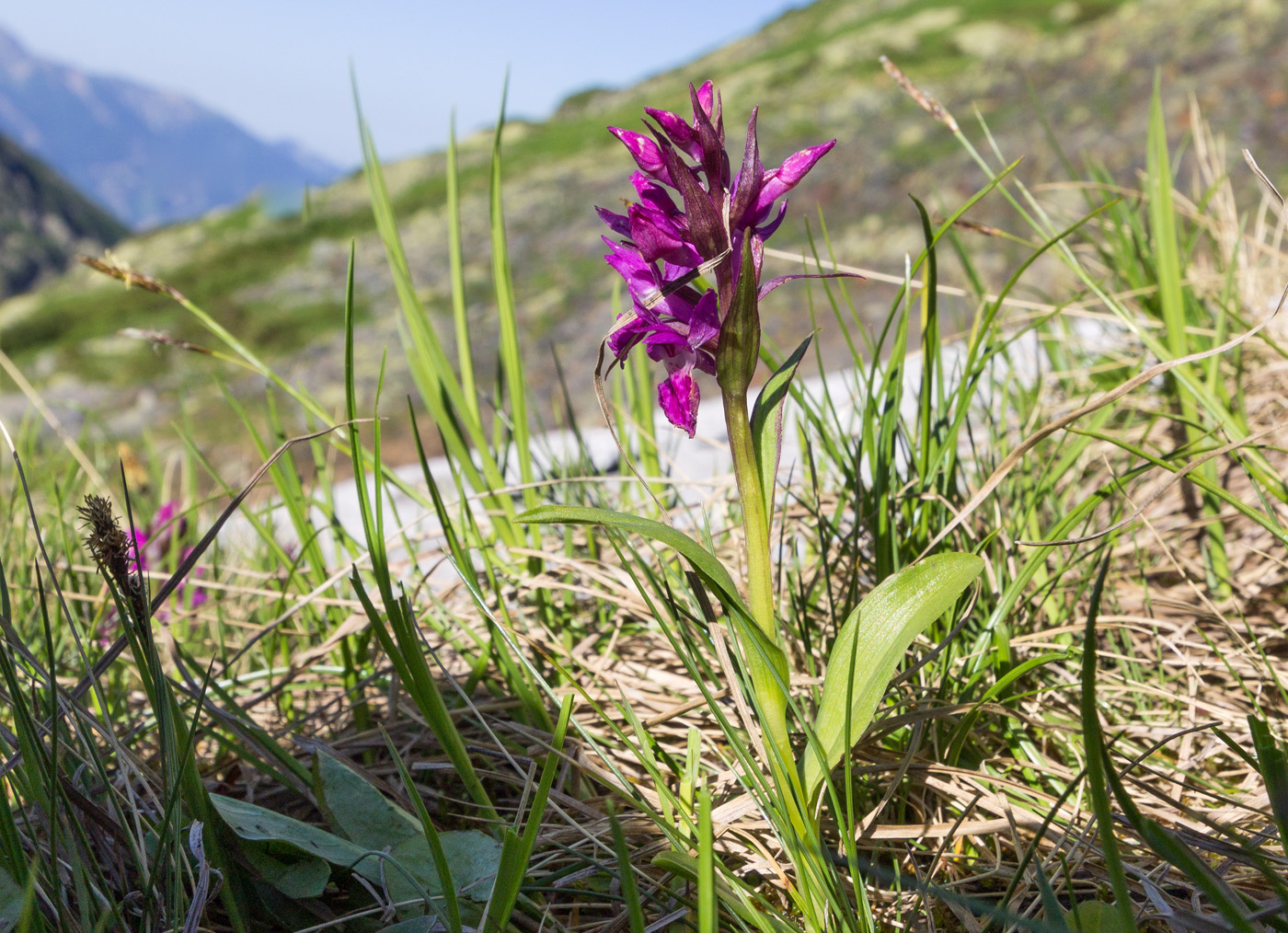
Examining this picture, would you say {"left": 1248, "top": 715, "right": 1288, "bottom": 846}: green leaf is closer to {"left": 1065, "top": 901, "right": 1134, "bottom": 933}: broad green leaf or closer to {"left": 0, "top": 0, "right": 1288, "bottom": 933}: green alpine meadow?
{"left": 0, "top": 0, "right": 1288, "bottom": 933}: green alpine meadow

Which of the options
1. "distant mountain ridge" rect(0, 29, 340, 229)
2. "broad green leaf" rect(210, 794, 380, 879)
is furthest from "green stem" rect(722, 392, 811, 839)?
"distant mountain ridge" rect(0, 29, 340, 229)

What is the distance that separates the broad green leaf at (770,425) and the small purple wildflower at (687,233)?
70mm

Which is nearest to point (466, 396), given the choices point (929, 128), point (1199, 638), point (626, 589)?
point (626, 589)

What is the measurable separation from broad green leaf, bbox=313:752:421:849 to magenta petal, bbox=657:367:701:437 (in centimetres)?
54

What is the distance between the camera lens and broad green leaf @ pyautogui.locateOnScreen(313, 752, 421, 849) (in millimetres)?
908

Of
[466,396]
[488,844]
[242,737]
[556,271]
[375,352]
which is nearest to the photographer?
[488,844]

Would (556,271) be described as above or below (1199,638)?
above

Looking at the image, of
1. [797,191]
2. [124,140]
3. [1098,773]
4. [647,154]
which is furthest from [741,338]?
[124,140]

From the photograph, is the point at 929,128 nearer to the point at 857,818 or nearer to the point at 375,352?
the point at 375,352

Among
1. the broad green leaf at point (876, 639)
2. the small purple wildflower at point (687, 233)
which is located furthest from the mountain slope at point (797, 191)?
the broad green leaf at point (876, 639)

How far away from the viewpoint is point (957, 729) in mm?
945

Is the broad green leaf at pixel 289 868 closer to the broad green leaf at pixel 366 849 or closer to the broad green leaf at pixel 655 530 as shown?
the broad green leaf at pixel 366 849

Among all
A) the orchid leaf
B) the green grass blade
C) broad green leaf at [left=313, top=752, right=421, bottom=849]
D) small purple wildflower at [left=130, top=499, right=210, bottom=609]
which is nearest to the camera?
the green grass blade

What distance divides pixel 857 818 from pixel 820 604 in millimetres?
461
